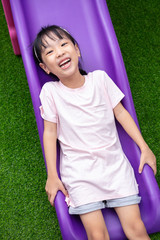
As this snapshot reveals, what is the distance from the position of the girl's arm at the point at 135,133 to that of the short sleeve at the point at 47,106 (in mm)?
327

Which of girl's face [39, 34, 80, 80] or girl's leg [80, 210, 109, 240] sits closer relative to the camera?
girl's leg [80, 210, 109, 240]

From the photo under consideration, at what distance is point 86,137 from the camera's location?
152 centimetres

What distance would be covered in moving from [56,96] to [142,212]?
725 millimetres

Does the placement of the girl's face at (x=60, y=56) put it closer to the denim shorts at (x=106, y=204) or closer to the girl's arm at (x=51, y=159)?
the girl's arm at (x=51, y=159)

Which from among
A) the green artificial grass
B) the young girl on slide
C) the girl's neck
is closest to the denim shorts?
the young girl on slide

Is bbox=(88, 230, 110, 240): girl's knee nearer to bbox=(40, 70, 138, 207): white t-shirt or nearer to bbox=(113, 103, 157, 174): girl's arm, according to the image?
bbox=(40, 70, 138, 207): white t-shirt

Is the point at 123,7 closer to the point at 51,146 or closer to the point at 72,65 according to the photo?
the point at 72,65

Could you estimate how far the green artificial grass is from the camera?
5.92 feet

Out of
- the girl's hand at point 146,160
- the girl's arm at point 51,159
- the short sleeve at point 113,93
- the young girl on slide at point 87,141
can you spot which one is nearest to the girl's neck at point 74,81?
the young girl on slide at point 87,141

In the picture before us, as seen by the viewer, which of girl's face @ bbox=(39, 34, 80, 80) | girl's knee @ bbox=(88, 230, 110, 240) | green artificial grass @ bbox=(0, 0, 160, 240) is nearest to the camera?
girl's knee @ bbox=(88, 230, 110, 240)

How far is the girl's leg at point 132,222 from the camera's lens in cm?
139

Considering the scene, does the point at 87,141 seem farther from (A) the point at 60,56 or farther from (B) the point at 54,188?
(A) the point at 60,56

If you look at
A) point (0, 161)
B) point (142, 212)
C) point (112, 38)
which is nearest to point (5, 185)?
point (0, 161)

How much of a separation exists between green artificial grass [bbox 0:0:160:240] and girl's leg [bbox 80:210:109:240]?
0.42 metres
